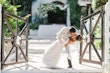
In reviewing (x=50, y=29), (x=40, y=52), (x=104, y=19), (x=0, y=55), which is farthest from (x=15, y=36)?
(x=50, y=29)

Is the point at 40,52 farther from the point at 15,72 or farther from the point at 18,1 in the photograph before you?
the point at 18,1

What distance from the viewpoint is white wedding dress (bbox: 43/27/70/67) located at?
682 cm

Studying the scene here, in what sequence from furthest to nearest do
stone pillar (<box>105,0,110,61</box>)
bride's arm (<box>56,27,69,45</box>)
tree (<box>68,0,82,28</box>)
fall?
tree (<box>68,0,82,28</box>), bride's arm (<box>56,27,69,45</box>), stone pillar (<box>105,0,110,61</box>)

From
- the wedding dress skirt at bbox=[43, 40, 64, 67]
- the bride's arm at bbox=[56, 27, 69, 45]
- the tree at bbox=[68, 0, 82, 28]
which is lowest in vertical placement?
the wedding dress skirt at bbox=[43, 40, 64, 67]

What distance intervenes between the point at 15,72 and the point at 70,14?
2118cm

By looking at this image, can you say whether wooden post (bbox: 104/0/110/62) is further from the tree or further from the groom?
the tree

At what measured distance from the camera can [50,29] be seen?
1059 inches

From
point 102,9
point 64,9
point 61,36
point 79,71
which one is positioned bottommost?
point 79,71

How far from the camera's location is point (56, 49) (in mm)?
6910

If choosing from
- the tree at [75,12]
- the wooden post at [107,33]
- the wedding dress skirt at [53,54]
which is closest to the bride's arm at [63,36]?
the wedding dress skirt at [53,54]

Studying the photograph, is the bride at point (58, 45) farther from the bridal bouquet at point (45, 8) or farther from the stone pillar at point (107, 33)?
the bridal bouquet at point (45, 8)

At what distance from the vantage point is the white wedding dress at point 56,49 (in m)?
6.82

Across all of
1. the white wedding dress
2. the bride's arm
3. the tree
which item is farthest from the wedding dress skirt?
the tree

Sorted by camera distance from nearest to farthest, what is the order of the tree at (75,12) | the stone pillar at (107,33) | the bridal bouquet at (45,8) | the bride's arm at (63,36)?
the stone pillar at (107,33) < the bride's arm at (63,36) < the tree at (75,12) < the bridal bouquet at (45,8)
